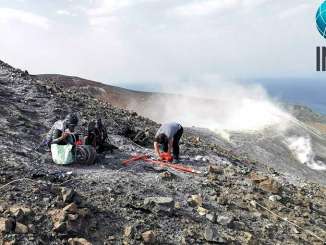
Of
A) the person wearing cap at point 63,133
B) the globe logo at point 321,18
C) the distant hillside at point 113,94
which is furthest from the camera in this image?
the distant hillside at point 113,94

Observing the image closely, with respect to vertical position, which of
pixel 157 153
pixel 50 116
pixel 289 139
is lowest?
pixel 289 139

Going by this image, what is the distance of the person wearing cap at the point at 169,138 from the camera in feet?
49.2

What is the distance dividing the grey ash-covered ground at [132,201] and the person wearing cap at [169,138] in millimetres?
717

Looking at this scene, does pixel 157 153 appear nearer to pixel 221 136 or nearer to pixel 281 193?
pixel 281 193

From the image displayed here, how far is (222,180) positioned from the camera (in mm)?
13938

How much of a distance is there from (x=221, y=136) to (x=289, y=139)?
6.71m

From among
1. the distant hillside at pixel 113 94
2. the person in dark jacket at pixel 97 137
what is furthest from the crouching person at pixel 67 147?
the distant hillside at pixel 113 94

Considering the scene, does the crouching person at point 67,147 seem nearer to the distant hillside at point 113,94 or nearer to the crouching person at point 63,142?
the crouching person at point 63,142

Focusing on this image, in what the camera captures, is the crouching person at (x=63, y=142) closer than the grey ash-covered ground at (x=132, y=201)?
No

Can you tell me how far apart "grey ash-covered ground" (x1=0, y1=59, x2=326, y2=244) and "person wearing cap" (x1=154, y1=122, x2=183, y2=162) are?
0.72m

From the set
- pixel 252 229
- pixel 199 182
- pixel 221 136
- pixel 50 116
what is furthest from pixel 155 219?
pixel 221 136

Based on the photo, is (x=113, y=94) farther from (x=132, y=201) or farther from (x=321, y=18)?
(x=132, y=201)

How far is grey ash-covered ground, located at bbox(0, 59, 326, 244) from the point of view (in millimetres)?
9352

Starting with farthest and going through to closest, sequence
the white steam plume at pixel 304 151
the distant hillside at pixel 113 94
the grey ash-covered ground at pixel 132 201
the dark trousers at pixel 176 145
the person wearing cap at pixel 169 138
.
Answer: the distant hillside at pixel 113 94 < the white steam plume at pixel 304 151 < the dark trousers at pixel 176 145 < the person wearing cap at pixel 169 138 < the grey ash-covered ground at pixel 132 201
